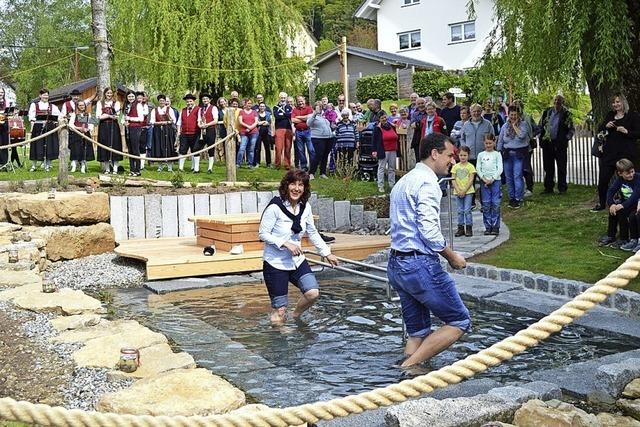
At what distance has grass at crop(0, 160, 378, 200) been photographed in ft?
49.6

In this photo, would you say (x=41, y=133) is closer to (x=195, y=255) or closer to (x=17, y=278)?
(x=195, y=255)

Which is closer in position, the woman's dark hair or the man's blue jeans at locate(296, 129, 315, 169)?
the woman's dark hair

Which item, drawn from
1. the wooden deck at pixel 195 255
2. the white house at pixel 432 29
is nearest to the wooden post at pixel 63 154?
the wooden deck at pixel 195 255

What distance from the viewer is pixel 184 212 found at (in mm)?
14352

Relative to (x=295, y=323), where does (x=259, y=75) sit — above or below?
above

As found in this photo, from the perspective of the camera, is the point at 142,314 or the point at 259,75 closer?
the point at 142,314

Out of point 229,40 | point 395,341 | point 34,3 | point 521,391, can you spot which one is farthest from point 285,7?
point 34,3

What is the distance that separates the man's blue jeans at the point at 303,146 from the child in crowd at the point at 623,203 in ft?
28.1

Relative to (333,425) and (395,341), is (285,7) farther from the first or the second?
(333,425)

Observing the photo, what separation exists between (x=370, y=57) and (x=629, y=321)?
115 feet

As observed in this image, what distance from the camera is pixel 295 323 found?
8.23 meters

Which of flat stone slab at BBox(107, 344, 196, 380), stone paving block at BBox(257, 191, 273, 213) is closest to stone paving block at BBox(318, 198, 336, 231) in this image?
stone paving block at BBox(257, 191, 273, 213)

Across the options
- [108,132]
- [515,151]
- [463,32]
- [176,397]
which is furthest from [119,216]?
[463,32]

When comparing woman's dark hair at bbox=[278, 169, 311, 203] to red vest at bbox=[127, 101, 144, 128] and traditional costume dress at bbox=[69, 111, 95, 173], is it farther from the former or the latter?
red vest at bbox=[127, 101, 144, 128]
